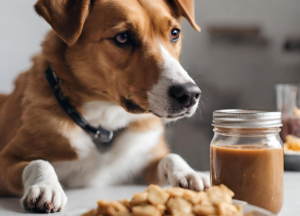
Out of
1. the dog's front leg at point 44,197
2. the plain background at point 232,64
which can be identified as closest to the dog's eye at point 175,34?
the dog's front leg at point 44,197

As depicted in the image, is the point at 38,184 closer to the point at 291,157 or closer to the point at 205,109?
the point at 291,157

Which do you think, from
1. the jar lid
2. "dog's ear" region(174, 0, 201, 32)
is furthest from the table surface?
"dog's ear" region(174, 0, 201, 32)

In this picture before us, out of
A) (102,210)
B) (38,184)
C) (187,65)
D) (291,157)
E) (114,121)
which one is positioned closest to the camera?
(102,210)

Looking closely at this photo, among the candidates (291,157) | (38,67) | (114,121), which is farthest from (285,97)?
(38,67)

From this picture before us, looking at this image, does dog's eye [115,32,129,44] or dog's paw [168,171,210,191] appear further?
dog's eye [115,32,129,44]

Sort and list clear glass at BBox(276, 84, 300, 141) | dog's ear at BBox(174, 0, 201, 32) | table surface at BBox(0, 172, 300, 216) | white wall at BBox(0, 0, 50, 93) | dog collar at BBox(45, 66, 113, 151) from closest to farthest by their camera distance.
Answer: table surface at BBox(0, 172, 300, 216) → dog collar at BBox(45, 66, 113, 151) → dog's ear at BBox(174, 0, 201, 32) → clear glass at BBox(276, 84, 300, 141) → white wall at BBox(0, 0, 50, 93)

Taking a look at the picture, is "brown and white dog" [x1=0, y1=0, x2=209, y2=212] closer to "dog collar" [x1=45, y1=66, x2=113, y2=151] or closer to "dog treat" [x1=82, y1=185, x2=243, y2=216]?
"dog collar" [x1=45, y1=66, x2=113, y2=151]

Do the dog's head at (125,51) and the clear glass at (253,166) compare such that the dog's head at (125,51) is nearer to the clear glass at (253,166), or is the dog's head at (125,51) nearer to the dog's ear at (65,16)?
the dog's ear at (65,16)
